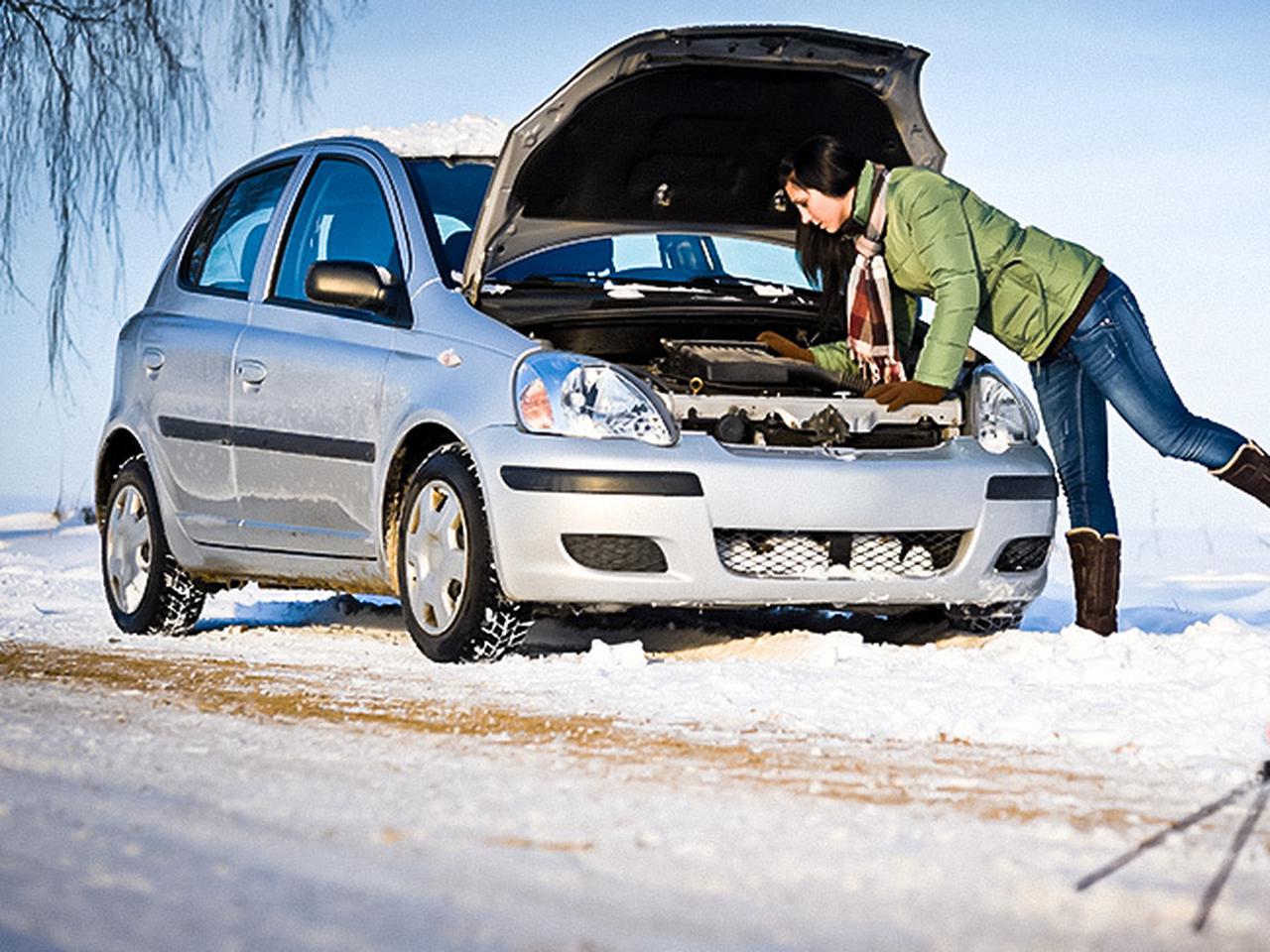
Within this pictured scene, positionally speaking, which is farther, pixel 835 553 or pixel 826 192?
pixel 826 192

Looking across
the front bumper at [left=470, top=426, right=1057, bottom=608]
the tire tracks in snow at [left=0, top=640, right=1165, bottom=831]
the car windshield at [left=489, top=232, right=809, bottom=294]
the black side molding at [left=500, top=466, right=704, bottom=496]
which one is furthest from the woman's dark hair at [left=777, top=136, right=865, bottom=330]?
the tire tracks in snow at [left=0, top=640, right=1165, bottom=831]

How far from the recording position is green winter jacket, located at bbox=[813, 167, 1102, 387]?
6906 mm

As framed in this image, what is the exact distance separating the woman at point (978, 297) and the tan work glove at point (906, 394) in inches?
3.6

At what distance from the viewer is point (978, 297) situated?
6.96 metres

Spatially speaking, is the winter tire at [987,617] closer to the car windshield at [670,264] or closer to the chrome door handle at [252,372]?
the car windshield at [670,264]

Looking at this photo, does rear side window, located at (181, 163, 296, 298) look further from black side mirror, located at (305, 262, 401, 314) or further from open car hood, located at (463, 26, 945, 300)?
open car hood, located at (463, 26, 945, 300)

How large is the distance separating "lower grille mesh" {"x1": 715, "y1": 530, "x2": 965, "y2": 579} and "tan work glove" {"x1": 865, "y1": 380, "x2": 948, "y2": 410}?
441mm

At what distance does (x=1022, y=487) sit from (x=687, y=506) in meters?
1.29

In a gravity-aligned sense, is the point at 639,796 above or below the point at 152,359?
below

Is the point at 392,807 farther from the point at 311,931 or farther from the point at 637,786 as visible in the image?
the point at 311,931

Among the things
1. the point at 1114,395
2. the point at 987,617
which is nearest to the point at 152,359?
the point at 987,617

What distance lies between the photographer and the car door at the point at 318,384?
7051mm

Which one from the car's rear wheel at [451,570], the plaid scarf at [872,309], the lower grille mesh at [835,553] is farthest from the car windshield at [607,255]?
the lower grille mesh at [835,553]

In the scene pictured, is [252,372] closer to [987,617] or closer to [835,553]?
[835,553]
